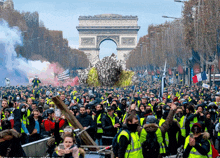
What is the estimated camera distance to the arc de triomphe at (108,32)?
117 meters

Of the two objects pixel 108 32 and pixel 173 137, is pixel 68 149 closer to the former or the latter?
pixel 173 137


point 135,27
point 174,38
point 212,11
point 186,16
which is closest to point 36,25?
point 174,38

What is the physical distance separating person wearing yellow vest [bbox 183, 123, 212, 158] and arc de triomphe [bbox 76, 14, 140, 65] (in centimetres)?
10932

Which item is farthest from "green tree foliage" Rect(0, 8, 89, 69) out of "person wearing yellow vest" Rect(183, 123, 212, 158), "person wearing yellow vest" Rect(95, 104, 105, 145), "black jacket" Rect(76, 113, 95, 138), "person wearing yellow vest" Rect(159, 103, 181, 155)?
"person wearing yellow vest" Rect(183, 123, 212, 158)

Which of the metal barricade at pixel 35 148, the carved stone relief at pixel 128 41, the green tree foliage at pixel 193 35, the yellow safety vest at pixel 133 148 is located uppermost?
the carved stone relief at pixel 128 41

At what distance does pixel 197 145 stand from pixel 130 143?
3.10ft

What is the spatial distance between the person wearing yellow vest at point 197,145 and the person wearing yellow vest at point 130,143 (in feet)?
2.28

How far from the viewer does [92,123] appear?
11141 mm

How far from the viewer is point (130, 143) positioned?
6.81m

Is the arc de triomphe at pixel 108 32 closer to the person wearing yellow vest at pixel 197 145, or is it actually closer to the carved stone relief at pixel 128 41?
the carved stone relief at pixel 128 41

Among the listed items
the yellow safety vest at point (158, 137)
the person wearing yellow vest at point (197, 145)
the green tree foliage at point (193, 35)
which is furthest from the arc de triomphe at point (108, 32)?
the person wearing yellow vest at point (197, 145)

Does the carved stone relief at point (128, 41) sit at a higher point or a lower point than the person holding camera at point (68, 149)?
higher

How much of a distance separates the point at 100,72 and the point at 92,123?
10514mm

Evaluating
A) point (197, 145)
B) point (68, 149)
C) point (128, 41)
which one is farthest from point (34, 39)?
point (68, 149)
